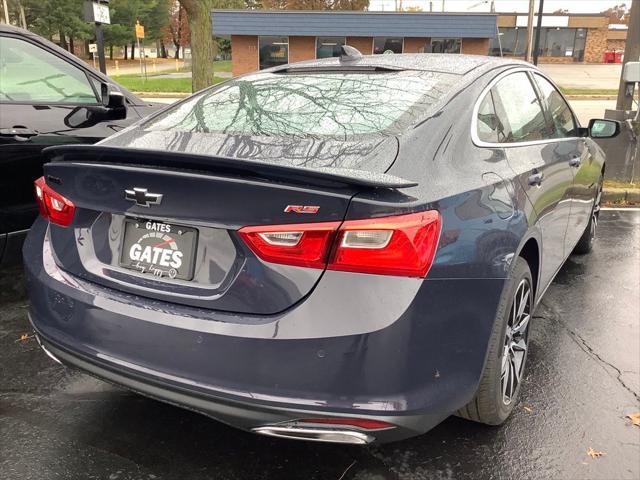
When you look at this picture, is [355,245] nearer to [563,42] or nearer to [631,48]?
[631,48]

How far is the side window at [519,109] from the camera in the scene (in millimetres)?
2844

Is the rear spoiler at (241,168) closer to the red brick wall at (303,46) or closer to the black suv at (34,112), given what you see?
the black suv at (34,112)

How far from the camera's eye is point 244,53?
28547mm

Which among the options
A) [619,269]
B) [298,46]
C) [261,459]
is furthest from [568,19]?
[261,459]

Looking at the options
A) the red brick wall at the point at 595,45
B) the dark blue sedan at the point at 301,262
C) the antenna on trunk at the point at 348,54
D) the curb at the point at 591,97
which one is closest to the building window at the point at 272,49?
the curb at the point at 591,97

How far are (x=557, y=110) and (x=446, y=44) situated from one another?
2702 centimetres

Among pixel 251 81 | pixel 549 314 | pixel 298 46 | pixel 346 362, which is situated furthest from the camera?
pixel 298 46

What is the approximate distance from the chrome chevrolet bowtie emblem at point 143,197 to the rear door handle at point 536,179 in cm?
168

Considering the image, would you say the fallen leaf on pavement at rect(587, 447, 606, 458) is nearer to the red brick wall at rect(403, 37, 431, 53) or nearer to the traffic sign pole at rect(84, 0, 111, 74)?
the traffic sign pole at rect(84, 0, 111, 74)

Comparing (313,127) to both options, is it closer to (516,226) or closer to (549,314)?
(516,226)

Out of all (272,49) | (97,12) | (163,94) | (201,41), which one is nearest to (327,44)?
(272,49)

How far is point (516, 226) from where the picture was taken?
242 cm

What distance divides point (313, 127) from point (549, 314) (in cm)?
249

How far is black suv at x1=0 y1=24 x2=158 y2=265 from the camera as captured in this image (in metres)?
3.82
